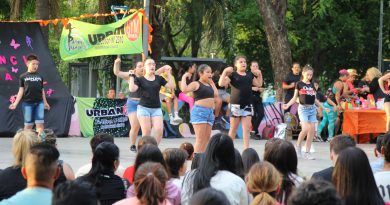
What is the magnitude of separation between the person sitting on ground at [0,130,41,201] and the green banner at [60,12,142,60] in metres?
12.6

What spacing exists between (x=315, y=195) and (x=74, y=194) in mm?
1233

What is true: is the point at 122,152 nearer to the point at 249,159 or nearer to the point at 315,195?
the point at 249,159

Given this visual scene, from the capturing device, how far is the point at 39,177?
530cm

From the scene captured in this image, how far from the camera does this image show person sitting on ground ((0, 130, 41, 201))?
6.53 m

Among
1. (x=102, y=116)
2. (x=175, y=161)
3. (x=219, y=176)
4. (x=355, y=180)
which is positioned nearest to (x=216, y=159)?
(x=219, y=176)

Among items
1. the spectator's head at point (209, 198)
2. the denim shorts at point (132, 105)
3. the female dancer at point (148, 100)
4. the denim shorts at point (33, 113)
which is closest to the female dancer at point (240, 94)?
the female dancer at point (148, 100)

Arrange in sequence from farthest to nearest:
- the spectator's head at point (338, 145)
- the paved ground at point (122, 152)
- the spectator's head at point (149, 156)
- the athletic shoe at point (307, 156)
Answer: the athletic shoe at point (307, 156) < the paved ground at point (122, 152) < the spectator's head at point (338, 145) < the spectator's head at point (149, 156)

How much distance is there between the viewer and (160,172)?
18.9 feet

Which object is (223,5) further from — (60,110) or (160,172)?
(160,172)

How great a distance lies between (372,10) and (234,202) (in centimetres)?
3258

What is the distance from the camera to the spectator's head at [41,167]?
5.29 metres

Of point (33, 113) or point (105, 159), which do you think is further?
point (33, 113)

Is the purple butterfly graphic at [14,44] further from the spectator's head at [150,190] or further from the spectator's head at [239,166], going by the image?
the spectator's head at [150,190]

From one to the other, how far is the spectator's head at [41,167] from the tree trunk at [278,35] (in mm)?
19267
